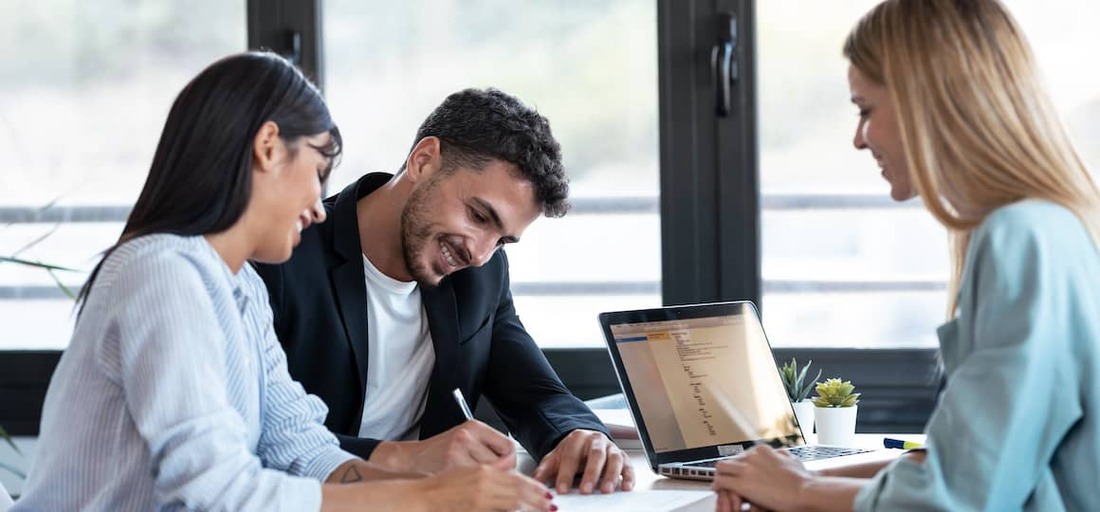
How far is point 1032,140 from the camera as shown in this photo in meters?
1.37

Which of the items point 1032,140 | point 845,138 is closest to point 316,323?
point 1032,140

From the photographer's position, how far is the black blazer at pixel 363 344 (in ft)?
6.84

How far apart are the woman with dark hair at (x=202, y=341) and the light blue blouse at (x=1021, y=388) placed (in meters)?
0.49

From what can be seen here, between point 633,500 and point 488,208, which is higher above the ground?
point 488,208

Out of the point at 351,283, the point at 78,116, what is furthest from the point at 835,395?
the point at 78,116

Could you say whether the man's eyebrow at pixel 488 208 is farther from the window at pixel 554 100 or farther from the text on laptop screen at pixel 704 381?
the window at pixel 554 100

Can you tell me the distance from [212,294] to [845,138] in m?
1.90

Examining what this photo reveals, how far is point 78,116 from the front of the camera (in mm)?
3227

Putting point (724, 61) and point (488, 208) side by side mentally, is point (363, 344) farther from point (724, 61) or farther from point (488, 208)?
point (724, 61)

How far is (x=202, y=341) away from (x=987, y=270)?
0.81m

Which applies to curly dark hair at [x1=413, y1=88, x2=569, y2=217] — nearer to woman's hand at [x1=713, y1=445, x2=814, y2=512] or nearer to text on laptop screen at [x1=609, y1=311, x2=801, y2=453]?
text on laptop screen at [x1=609, y1=311, x2=801, y2=453]

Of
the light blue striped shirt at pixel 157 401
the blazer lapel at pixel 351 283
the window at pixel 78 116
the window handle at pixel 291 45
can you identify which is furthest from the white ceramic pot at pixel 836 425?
the window at pixel 78 116

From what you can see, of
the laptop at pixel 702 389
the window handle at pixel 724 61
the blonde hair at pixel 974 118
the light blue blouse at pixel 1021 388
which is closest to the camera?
the light blue blouse at pixel 1021 388

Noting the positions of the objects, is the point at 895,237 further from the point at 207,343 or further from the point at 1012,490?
the point at 207,343
